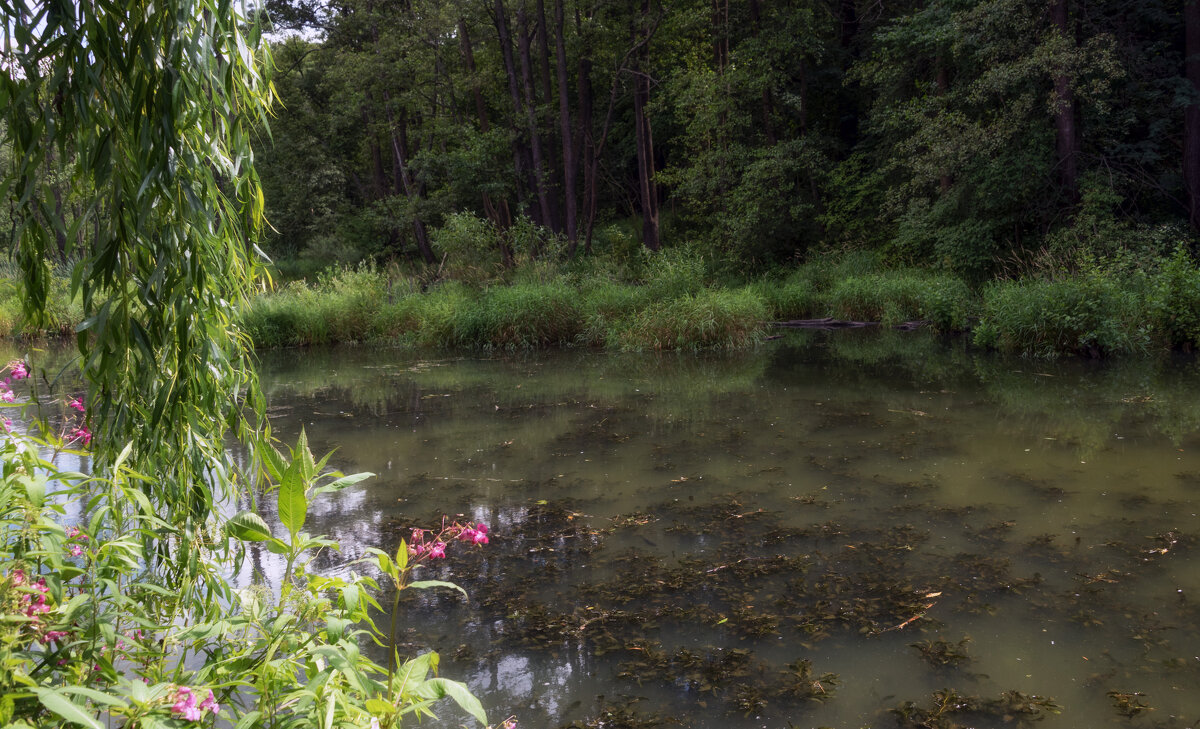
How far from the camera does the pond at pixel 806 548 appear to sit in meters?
3.09

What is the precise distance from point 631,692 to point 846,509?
2566mm

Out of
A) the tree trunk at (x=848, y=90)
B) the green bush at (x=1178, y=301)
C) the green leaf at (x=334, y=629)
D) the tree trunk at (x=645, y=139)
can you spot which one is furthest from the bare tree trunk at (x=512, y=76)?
the green leaf at (x=334, y=629)

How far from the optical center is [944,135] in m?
16.2

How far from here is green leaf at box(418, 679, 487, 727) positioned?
164cm

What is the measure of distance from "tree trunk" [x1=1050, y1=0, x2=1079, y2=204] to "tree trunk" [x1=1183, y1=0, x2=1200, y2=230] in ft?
6.16

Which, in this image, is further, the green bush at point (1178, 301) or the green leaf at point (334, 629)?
the green bush at point (1178, 301)

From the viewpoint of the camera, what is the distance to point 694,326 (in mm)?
13734

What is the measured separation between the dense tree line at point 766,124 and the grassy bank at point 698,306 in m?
1.92

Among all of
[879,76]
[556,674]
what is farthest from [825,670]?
[879,76]

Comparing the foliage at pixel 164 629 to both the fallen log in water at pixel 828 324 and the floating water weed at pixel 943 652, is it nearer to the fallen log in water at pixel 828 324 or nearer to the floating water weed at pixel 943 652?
the floating water weed at pixel 943 652

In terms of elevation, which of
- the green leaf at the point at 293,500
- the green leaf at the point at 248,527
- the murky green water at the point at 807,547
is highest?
the green leaf at the point at 293,500

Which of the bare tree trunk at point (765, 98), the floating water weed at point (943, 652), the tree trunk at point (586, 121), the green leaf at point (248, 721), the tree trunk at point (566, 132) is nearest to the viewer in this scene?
the green leaf at point (248, 721)

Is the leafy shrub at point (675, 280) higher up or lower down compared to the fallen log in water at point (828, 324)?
higher up

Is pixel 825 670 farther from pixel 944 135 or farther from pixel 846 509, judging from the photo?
pixel 944 135
